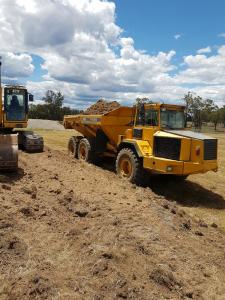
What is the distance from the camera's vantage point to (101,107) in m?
15.1

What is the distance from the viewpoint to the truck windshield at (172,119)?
38.0 ft

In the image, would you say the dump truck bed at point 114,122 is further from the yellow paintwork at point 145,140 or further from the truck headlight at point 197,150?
the truck headlight at point 197,150

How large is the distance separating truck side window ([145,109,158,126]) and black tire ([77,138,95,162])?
3482 mm

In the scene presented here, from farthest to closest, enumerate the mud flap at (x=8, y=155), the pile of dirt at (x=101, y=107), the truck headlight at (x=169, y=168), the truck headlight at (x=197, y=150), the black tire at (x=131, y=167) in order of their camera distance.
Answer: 1. the pile of dirt at (x=101, y=107)
2. the black tire at (x=131, y=167)
3. the mud flap at (x=8, y=155)
4. the truck headlight at (x=169, y=168)
5. the truck headlight at (x=197, y=150)

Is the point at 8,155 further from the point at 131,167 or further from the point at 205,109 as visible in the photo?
the point at 205,109

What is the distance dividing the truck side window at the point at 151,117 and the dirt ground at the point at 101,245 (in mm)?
2303

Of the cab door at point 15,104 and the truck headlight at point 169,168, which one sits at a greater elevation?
the cab door at point 15,104

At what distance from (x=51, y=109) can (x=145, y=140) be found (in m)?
73.6

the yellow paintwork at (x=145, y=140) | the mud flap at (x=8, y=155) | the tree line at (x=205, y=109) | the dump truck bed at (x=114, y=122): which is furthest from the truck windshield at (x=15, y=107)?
the tree line at (x=205, y=109)

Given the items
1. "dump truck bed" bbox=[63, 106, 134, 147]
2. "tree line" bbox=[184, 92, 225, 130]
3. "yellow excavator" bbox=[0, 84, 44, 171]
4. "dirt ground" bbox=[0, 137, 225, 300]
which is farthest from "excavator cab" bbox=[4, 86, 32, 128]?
"tree line" bbox=[184, 92, 225, 130]

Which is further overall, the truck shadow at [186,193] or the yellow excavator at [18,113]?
the yellow excavator at [18,113]

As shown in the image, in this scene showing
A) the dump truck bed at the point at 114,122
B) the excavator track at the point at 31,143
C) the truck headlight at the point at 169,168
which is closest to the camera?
the truck headlight at the point at 169,168

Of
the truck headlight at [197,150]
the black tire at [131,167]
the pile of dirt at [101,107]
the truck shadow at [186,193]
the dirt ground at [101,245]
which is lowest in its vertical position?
the truck shadow at [186,193]

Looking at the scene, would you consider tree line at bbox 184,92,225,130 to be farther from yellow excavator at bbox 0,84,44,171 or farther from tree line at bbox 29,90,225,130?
yellow excavator at bbox 0,84,44,171
